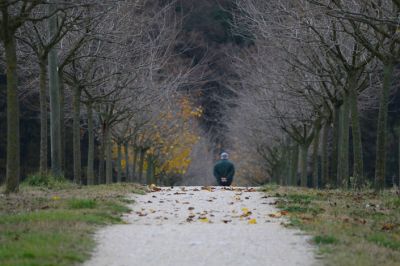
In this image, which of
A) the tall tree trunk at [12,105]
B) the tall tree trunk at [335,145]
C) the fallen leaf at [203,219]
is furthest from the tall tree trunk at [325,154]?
the fallen leaf at [203,219]

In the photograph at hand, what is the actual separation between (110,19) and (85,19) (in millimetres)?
4126

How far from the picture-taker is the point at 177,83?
30359 millimetres

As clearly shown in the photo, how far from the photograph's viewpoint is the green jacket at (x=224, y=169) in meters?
27.9

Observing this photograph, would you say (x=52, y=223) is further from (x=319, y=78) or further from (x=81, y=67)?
(x=81, y=67)

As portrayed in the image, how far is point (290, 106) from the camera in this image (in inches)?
1255

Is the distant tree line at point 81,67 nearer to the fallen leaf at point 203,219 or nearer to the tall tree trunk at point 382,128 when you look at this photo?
the fallen leaf at point 203,219

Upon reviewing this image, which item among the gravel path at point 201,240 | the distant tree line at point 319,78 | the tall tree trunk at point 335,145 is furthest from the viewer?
the tall tree trunk at point 335,145

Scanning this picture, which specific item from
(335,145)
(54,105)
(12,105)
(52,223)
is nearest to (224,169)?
(335,145)

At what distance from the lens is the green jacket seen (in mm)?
27906

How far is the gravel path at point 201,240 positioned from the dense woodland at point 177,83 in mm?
3974

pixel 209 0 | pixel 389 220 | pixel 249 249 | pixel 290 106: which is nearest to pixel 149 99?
pixel 290 106

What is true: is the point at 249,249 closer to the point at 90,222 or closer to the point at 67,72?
the point at 90,222

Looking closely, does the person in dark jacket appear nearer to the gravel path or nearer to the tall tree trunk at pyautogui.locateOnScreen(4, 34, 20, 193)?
the tall tree trunk at pyautogui.locateOnScreen(4, 34, 20, 193)

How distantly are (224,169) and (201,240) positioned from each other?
1742 centimetres
